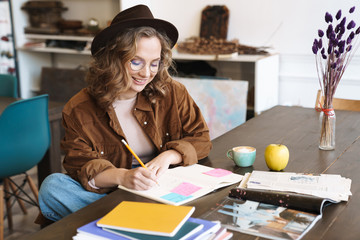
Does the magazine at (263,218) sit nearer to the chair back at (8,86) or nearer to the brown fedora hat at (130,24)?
the brown fedora hat at (130,24)

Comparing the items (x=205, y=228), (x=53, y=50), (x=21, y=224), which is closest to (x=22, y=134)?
(x=21, y=224)

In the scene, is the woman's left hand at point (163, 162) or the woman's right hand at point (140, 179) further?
the woman's left hand at point (163, 162)

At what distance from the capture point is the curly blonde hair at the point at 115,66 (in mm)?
1812

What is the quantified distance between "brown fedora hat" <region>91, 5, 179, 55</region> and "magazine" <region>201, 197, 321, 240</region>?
2.69 feet

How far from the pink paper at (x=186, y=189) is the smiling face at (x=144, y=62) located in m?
0.52

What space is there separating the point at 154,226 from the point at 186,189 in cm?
37

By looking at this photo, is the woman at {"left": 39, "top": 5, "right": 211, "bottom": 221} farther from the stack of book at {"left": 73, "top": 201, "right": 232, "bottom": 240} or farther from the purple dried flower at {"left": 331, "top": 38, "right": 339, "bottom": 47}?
the purple dried flower at {"left": 331, "top": 38, "right": 339, "bottom": 47}

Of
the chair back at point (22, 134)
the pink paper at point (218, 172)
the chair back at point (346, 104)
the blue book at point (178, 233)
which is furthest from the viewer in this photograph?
the chair back at point (346, 104)

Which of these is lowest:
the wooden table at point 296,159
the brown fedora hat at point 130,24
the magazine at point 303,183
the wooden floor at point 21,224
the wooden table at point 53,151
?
the wooden floor at point 21,224

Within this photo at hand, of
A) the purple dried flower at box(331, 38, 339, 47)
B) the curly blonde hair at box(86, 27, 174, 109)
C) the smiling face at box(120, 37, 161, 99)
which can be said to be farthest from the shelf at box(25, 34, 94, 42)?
the purple dried flower at box(331, 38, 339, 47)

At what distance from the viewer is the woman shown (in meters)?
1.64

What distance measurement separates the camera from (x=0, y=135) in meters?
2.65

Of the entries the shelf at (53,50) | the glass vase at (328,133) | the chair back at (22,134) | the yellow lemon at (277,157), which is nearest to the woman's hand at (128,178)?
the yellow lemon at (277,157)

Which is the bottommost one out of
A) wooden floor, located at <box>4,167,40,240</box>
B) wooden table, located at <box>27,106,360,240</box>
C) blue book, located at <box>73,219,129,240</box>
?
wooden floor, located at <box>4,167,40,240</box>
